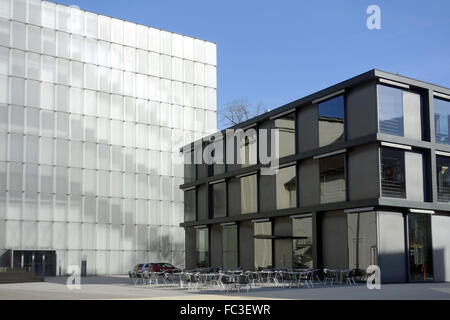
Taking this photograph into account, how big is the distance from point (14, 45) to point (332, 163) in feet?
108

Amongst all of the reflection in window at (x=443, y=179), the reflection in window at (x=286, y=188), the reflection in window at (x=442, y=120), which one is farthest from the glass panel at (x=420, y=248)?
the reflection in window at (x=286, y=188)

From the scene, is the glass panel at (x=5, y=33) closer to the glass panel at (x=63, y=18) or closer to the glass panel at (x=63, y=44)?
the glass panel at (x=63, y=44)

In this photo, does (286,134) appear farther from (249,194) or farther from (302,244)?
(302,244)

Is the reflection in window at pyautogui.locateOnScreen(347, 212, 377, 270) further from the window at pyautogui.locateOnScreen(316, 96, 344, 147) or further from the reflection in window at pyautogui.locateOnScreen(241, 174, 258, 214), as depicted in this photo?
the reflection in window at pyautogui.locateOnScreen(241, 174, 258, 214)

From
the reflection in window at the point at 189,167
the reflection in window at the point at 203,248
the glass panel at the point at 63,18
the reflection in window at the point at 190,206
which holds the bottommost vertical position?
the reflection in window at the point at 203,248

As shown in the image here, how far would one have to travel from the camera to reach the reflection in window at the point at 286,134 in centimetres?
3506

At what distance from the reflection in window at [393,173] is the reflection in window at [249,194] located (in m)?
10.6

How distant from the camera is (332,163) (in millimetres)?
31812

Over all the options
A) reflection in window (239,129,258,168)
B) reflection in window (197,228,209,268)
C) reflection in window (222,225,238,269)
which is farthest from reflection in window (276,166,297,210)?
reflection in window (197,228,209,268)

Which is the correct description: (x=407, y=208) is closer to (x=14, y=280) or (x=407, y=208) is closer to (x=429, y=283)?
(x=429, y=283)

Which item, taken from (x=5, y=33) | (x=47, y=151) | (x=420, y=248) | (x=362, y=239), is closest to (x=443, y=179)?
(x=420, y=248)

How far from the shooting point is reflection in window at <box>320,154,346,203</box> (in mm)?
31016

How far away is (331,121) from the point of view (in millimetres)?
31969
